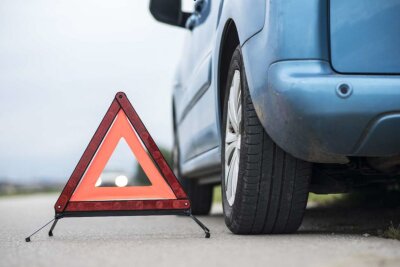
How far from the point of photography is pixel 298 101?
117 inches

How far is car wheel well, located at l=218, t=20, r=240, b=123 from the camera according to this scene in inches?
153

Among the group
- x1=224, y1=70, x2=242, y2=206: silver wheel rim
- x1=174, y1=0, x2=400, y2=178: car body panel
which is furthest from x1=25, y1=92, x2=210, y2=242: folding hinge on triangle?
x1=174, y1=0, x2=400, y2=178: car body panel

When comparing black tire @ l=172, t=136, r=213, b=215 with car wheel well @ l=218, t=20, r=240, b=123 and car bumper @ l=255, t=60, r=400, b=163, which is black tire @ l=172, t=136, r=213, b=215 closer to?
car wheel well @ l=218, t=20, r=240, b=123

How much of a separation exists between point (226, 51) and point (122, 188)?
999 millimetres

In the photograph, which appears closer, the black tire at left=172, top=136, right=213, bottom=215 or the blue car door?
the blue car door

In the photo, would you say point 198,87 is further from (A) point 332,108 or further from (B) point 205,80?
(A) point 332,108

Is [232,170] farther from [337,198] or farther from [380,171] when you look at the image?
[337,198]

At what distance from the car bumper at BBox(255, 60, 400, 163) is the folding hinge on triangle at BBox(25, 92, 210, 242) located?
883 mm

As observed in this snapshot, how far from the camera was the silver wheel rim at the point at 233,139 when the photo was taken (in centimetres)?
372

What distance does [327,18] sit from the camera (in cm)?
304

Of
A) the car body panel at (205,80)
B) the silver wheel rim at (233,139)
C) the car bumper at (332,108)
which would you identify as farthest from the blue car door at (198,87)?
the car bumper at (332,108)

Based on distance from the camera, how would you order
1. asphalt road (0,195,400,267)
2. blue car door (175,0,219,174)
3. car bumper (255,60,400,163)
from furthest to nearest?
1. blue car door (175,0,219,174)
2. car bumper (255,60,400,163)
3. asphalt road (0,195,400,267)

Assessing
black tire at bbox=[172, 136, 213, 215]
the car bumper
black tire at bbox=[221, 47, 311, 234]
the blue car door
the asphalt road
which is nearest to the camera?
the asphalt road

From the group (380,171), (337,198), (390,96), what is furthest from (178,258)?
(337,198)
